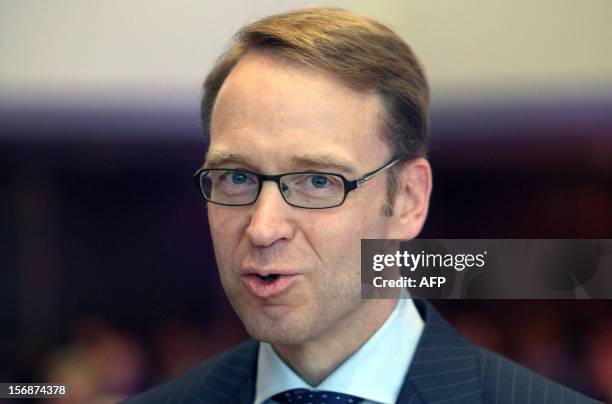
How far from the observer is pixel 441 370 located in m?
1.49

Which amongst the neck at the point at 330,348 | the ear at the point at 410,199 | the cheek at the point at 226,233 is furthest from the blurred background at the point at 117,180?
the cheek at the point at 226,233

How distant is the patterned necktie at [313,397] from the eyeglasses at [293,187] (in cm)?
32

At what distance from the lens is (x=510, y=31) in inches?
73.9

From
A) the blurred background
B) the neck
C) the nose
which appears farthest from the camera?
the blurred background

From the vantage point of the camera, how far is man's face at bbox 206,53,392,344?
4.65 feet

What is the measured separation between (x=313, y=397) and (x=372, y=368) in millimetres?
110

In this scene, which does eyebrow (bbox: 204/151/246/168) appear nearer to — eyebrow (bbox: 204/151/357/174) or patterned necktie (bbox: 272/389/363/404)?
eyebrow (bbox: 204/151/357/174)

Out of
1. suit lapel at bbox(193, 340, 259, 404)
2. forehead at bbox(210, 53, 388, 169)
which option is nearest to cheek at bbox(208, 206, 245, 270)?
forehead at bbox(210, 53, 388, 169)

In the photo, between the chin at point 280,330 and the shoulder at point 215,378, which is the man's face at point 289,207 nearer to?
the chin at point 280,330

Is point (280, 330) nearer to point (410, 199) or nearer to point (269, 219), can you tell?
point (269, 219)

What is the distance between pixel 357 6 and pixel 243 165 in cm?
58

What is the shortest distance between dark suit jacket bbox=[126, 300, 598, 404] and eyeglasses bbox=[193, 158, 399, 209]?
0.95 feet

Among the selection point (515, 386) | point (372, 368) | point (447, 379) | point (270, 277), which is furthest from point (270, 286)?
point (515, 386)

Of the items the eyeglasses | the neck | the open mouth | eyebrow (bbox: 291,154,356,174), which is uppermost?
eyebrow (bbox: 291,154,356,174)
